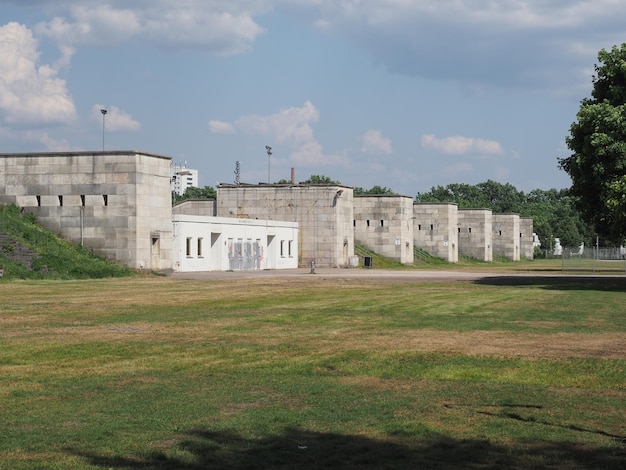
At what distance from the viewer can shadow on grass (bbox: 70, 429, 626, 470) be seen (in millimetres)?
10211

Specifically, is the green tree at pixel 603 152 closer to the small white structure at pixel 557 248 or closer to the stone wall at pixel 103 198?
the stone wall at pixel 103 198

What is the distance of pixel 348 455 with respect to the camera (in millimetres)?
10656

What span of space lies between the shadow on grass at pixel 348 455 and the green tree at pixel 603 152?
3731cm

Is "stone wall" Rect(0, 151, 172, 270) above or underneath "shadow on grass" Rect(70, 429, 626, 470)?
above

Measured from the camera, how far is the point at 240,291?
4388 centimetres

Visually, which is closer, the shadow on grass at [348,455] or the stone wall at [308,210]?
the shadow on grass at [348,455]

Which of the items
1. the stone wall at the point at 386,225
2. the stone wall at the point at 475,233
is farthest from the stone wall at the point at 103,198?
the stone wall at the point at 475,233

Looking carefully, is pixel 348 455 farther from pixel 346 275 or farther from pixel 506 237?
pixel 506 237

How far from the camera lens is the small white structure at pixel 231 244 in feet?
234

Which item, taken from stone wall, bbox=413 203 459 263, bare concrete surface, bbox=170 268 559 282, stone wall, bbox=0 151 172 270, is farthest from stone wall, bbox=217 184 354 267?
stone wall, bbox=413 203 459 263

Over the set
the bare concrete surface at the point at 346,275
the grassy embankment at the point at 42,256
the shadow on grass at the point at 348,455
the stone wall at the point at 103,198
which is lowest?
the shadow on grass at the point at 348,455

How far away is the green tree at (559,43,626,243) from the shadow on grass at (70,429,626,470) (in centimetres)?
3731

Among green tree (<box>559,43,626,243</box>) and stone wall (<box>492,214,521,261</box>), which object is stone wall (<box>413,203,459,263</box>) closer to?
stone wall (<box>492,214,521,261</box>)

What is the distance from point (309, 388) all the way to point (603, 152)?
1421 inches
